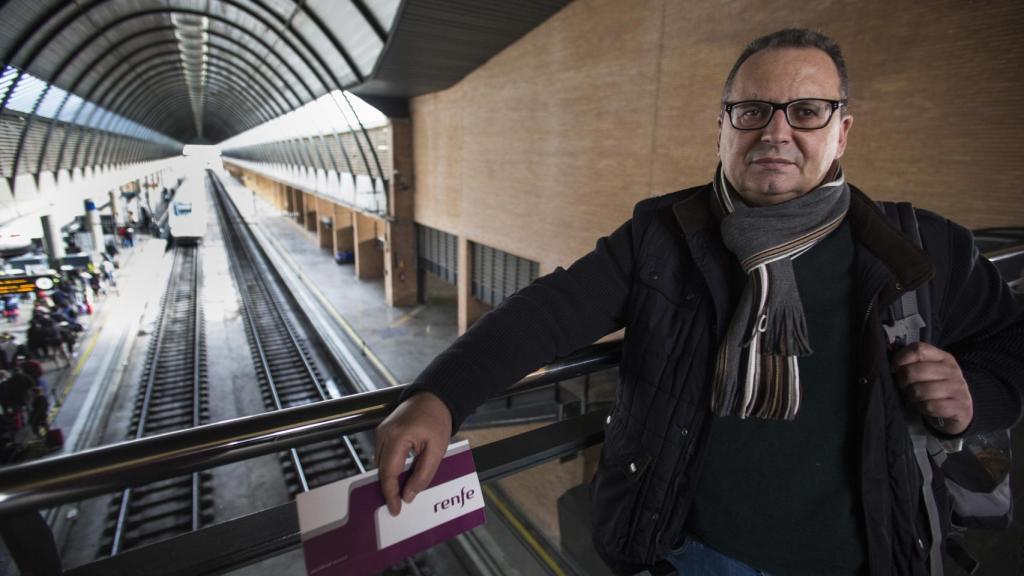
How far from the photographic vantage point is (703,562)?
1.53 m

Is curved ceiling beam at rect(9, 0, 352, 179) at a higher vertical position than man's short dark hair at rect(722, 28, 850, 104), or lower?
higher

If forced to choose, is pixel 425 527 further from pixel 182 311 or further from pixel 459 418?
pixel 182 311

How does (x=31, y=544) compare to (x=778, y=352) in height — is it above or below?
below

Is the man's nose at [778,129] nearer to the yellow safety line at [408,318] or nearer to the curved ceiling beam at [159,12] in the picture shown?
the yellow safety line at [408,318]

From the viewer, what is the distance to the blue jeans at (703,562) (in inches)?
57.7

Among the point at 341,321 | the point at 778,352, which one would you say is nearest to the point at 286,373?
the point at 341,321

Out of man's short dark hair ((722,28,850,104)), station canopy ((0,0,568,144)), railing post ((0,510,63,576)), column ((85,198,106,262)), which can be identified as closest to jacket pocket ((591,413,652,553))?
man's short dark hair ((722,28,850,104))

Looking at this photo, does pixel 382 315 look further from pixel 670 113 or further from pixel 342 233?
pixel 670 113

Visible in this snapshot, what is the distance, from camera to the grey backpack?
1.38m

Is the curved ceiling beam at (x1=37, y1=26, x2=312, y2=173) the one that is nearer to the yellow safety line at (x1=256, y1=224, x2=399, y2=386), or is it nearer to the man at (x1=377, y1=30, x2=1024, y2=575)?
the yellow safety line at (x1=256, y1=224, x2=399, y2=386)

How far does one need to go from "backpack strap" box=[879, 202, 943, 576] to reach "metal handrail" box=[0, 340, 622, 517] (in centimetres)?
109

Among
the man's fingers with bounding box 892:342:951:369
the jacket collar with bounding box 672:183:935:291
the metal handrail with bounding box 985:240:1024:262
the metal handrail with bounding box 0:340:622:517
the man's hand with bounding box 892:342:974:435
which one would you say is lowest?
the metal handrail with bounding box 0:340:622:517

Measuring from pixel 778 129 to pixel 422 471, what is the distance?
1262mm

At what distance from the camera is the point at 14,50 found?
13570 millimetres
